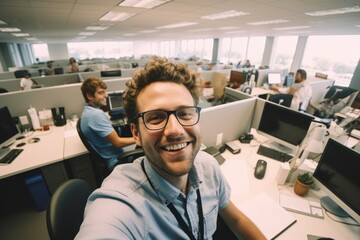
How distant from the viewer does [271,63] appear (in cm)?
955

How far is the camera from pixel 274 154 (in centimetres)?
168

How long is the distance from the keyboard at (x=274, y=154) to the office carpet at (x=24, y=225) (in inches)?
88.7

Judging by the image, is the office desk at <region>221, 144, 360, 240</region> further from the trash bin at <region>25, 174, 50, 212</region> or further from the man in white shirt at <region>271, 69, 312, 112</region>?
the man in white shirt at <region>271, 69, 312, 112</region>

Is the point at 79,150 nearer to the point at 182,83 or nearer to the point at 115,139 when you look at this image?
the point at 115,139

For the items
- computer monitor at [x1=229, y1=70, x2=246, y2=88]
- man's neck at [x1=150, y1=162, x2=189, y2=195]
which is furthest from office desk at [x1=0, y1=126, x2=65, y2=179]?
computer monitor at [x1=229, y1=70, x2=246, y2=88]

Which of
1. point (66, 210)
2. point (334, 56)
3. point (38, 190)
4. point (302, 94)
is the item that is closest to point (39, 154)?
point (38, 190)

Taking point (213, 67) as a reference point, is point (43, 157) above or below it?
below

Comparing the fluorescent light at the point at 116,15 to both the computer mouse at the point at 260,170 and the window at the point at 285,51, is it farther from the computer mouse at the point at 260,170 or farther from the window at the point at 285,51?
the window at the point at 285,51

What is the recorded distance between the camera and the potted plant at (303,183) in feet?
3.88

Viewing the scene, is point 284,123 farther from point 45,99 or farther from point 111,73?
point 111,73

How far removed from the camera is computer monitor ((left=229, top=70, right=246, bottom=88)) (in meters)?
4.22

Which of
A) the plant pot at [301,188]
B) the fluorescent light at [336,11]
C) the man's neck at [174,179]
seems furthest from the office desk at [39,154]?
the fluorescent light at [336,11]

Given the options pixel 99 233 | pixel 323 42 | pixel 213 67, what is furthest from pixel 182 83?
pixel 323 42

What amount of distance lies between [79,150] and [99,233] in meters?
1.49
